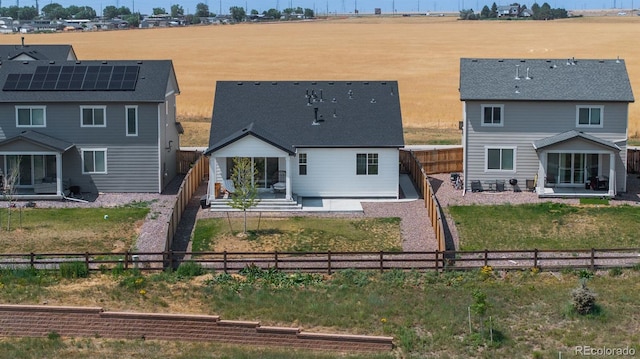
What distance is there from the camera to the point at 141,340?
27625 mm

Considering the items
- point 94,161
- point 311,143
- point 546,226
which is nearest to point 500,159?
point 546,226

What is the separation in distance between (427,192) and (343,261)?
1006 cm

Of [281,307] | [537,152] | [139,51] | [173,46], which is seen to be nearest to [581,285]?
[281,307]

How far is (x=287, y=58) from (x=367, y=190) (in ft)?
253

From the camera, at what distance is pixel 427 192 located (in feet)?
141

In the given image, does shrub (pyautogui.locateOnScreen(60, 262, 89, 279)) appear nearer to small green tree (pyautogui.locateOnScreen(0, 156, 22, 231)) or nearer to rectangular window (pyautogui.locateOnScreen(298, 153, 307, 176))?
small green tree (pyautogui.locateOnScreen(0, 156, 22, 231))

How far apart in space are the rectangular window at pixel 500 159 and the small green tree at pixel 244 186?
11317 millimetres

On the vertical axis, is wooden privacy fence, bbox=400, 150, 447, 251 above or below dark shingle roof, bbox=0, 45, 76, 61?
below

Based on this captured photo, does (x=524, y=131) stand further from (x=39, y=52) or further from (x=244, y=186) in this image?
(x=39, y=52)

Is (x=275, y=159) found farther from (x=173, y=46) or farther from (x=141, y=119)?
(x=173, y=46)

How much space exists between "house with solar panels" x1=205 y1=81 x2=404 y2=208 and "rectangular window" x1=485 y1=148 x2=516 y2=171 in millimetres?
4560

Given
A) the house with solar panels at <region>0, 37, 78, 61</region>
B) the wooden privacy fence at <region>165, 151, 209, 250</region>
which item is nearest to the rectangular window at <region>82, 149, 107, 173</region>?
the wooden privacy fence at <region>165, 151, 209, 250</region>

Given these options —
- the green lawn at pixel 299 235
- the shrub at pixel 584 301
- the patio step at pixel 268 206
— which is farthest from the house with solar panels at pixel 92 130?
the shrub at pixel 584 301

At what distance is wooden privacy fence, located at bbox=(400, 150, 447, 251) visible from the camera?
37062 mm
